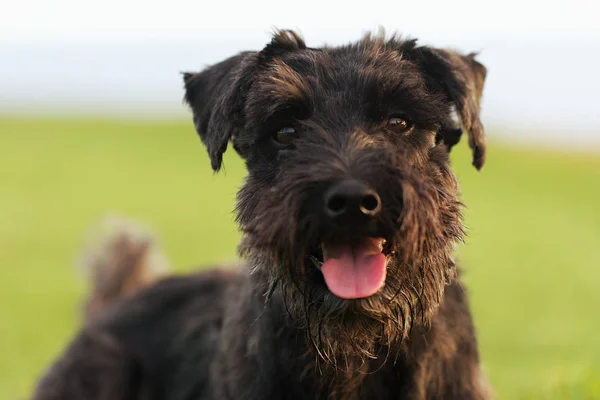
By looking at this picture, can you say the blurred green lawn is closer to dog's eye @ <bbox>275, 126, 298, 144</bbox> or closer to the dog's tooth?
dog's eye @ <bbox>275, 126, 298, 144</bbox>

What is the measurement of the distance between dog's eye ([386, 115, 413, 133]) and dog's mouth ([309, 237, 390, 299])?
664 millimetres

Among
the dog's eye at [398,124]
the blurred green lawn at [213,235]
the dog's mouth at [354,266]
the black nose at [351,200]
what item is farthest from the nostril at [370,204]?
the blurred green lawn at [213,235]

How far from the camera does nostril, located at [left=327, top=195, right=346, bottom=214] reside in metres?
3.27

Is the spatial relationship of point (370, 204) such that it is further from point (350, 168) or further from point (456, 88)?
point (456, 88)

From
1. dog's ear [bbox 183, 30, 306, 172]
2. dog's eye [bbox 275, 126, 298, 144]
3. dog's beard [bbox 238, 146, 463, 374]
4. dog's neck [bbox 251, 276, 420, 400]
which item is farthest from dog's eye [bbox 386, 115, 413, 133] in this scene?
dog's neck [bbox 251, 276, 420, 400]

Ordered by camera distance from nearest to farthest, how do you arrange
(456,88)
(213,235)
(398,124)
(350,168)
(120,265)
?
(350,168) → (398,124) → (456,88) → (120,265) → (213,235)

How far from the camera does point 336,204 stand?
10.8 ft

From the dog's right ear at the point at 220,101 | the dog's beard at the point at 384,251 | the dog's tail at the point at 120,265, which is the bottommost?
the dog's tail at the point at 120,265

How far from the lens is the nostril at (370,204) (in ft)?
10.7

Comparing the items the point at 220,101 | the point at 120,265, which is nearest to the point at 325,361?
the point at 220,101

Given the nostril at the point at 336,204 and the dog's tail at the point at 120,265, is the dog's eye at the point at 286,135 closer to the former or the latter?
the nostril at the point at 336,204

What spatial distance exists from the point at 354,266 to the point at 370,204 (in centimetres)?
38

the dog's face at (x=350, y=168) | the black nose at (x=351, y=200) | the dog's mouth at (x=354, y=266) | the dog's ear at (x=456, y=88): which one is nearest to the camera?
the black nose at (x=351, y=200)

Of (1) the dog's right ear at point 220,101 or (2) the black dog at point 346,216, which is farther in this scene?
(1) the dog's right ear at point 220,101
